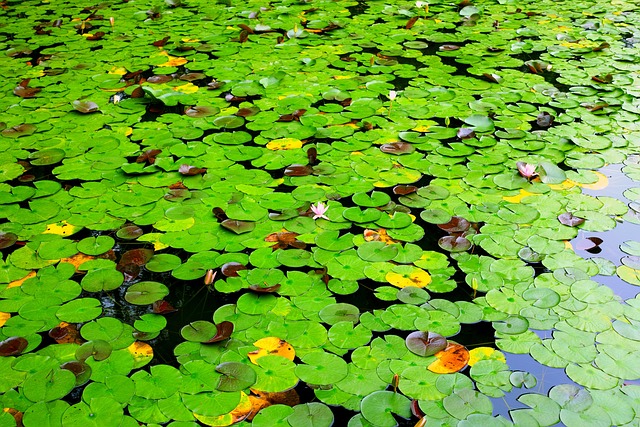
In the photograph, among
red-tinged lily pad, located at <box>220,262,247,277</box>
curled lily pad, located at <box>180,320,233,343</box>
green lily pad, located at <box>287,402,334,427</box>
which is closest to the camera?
green lily pad, located at <box>287,402,334,427</box>

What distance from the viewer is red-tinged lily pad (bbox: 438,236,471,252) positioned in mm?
2043

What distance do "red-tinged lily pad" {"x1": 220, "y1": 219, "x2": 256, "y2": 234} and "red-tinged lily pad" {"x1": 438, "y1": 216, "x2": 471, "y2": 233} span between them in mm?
662

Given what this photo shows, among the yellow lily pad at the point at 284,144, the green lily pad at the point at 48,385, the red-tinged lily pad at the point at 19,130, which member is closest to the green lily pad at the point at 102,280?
the green lily pad at the point at 48,385

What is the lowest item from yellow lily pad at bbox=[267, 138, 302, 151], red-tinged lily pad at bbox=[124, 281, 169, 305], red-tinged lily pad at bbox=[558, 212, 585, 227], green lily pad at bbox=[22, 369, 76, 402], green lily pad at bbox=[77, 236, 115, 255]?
red-tinged lily pad at bbox=[558, 212, 585, 227]

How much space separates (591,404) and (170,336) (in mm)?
1110

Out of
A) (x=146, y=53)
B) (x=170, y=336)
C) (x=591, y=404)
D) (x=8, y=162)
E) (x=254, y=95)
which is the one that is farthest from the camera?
(x=146, y=53)

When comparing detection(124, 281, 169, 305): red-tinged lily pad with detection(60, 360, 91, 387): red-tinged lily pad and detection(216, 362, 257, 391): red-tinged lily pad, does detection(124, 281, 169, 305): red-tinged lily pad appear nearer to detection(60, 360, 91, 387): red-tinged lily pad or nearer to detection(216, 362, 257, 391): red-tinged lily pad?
detection(60, 360, 91, 387): red-tinged lily pad

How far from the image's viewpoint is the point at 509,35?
13.4 feet

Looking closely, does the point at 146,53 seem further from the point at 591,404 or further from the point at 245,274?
the point at 591,404

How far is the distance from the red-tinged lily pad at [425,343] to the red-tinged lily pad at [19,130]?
2.11 m

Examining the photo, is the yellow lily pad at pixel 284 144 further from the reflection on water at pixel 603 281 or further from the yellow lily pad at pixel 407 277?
the reflection on water at pixel 603 281

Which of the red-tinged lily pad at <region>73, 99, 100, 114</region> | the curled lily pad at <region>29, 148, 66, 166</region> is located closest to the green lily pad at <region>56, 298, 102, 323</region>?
the curled lily pad at <region>29, 148, 66, 166</region>

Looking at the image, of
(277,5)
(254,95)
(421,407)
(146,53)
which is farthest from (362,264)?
(277,5)

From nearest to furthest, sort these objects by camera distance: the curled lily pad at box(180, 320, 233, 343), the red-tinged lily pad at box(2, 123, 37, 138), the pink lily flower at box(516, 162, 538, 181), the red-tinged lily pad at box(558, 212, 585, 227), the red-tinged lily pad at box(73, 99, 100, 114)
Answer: the curled lily pad at box(180, 320, 233, 343), the red-tinged lily pad at box(558, 212, 585, 227), the pink lily flower at box(516, 162, 538, 181), the red-tinged lily pad at box(2, 123, 37, 138), the red-tinged lily pad at box(73, 99, 100, 114)
